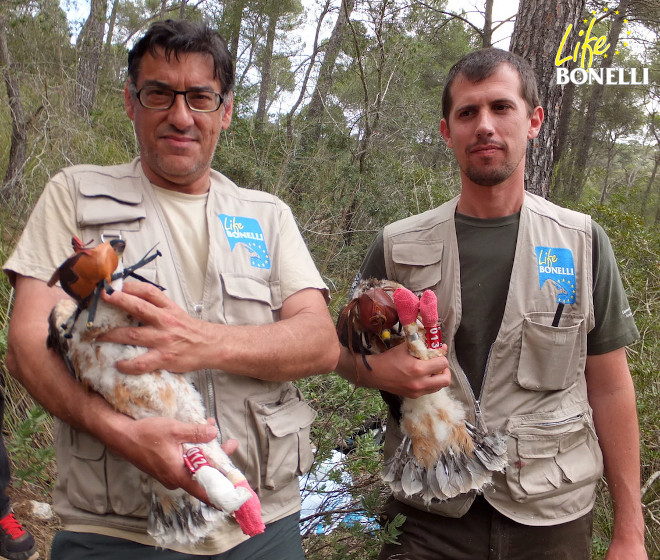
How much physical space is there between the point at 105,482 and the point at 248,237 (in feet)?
3.34

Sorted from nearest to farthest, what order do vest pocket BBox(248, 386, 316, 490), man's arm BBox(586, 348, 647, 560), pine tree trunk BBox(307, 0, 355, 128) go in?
vest pocket BBox(248, 386, 316, 490) → man's arm BBox(586, 348, 647, 560) → pine tree trunk BBox(307, 0, 355, 128)

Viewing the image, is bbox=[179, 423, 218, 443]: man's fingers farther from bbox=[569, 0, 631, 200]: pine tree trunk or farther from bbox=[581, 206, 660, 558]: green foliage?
bbox=[569, 0, 631, 200]: pine tree trunk

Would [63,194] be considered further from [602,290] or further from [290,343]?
[602,290]

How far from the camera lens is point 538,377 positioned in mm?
2250

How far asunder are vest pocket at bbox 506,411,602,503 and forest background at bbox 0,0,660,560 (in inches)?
24.1

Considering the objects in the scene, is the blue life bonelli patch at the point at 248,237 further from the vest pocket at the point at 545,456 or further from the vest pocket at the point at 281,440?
the vest pocket at the point at 545,456

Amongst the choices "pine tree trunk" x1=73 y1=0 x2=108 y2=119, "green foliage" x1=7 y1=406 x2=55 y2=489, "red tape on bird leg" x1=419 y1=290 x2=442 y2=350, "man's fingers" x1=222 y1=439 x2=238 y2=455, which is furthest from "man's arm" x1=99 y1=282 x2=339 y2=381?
"pine tree trunk" x1=73 y1=0 x2=108 y2=119

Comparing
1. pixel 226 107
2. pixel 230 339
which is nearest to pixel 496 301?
pixel 230 339

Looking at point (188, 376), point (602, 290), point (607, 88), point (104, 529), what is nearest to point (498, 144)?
point (602, 290)

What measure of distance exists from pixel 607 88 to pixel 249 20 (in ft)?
46.9

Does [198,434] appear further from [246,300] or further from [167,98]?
[167,98]

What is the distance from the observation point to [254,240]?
7.11ft

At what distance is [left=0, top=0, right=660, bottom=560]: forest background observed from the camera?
3.55 meters

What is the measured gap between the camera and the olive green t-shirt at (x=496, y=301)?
90.9 inches
